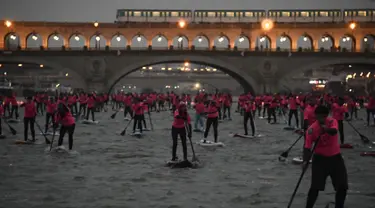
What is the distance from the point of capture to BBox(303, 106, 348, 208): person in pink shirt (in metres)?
7.96

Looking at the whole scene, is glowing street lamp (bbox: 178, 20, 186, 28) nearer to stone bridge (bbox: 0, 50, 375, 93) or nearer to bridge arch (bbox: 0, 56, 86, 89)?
stone bridge (bbox: 0, 50, 375, 93)

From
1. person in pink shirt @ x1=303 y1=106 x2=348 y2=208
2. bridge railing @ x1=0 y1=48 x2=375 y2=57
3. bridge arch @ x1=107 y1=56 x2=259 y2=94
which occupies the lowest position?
person in pink shirt @ x1=303 y1=106 x2=348 y2=208

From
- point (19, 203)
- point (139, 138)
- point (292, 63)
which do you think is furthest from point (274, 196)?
point (292, 63)

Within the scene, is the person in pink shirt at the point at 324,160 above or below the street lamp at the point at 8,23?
below

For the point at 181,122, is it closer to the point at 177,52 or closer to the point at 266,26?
the point at 177,52

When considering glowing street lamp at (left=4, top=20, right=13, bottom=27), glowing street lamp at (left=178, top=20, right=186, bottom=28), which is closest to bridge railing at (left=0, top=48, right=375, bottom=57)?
glowing street lamp at (left=178, top=20, right=186, bottom=28)

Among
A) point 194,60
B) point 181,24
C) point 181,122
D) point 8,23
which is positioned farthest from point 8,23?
point 181,122

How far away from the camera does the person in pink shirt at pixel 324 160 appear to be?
26.1ft

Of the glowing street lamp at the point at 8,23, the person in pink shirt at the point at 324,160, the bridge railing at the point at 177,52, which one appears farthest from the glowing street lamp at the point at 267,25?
the person in pink shirt at the point at 324,160

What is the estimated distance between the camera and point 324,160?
809 cm

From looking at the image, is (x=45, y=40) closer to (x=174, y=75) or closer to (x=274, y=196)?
(x=174, y=75)

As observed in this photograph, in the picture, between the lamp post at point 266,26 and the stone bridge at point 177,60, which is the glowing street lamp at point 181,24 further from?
the lamp post at point 266,26

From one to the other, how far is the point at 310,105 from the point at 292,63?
193 ft

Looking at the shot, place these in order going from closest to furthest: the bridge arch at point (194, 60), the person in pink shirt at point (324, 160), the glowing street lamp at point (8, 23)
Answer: the person in pink shirt at point (324, 160) → the bridge arch at point (194, 60) → the glowing street lamp at point (8, 23)
